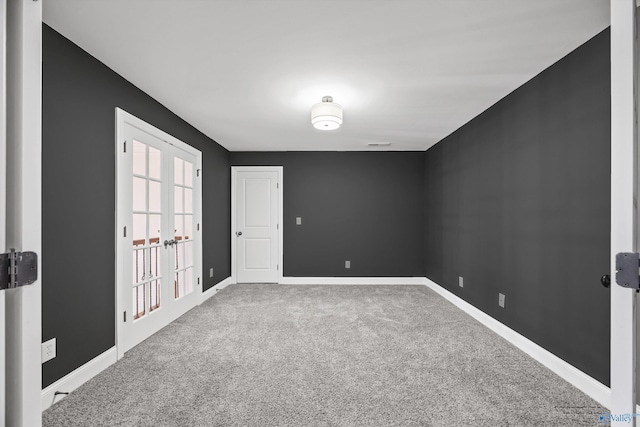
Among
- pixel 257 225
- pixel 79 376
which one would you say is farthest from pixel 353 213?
pixel 79 376

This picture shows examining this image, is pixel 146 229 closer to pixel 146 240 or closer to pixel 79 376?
pixel 146 240

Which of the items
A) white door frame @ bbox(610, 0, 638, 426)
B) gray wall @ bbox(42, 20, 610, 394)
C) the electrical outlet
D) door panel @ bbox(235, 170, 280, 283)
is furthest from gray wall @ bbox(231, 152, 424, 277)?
white door frame @ bbox(610, 0, 638, 426)

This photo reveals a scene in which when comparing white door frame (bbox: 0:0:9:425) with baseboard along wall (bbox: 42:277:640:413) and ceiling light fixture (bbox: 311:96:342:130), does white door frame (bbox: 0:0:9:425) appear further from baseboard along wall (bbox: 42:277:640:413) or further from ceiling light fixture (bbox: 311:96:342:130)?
ceiling light fixture (bbox: 311:96:342:130)

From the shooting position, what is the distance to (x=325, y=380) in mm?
2393

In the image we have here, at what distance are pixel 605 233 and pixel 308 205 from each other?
4.43m

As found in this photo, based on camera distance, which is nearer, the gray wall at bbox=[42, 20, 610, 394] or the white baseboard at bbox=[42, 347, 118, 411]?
the white baseboard at bbox=[42, 347, 118, 411]

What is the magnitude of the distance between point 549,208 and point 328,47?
7.16 feet

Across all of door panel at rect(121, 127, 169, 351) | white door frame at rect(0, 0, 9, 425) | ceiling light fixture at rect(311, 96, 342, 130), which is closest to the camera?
white door frame at rect(0, 0, 9, 425)

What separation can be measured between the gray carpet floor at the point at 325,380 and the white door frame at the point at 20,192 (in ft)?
3.64

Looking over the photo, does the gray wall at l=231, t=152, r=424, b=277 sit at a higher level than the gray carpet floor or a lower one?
higher

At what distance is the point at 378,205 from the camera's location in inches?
236

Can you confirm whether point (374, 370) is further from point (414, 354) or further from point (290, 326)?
point (290, 326)

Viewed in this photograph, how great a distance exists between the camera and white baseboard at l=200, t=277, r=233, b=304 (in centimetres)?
474

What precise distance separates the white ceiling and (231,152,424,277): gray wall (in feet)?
7.16
